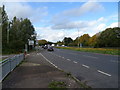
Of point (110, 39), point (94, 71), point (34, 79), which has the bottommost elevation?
point (94, 71)

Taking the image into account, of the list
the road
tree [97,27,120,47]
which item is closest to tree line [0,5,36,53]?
the road

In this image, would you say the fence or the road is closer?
the fence

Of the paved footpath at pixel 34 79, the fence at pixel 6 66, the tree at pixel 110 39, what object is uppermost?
the tree at pixel 110 39

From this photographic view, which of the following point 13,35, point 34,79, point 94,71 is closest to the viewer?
point 34,79

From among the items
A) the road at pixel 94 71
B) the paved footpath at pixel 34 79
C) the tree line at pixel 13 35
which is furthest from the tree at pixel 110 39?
the paved footpath at pixel 34 79

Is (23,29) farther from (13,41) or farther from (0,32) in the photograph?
(0,32)

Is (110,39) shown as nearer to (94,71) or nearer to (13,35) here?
(13,35)

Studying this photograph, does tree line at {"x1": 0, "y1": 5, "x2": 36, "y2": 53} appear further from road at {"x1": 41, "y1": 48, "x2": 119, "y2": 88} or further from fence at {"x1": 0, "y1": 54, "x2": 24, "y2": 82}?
fence at {"x1": 0, "y1": 54, "x2": 24, "y2": 82}

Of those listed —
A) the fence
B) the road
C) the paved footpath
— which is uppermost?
the fence

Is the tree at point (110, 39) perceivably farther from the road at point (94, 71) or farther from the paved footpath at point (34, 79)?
the paved footpath at point (34, 79)

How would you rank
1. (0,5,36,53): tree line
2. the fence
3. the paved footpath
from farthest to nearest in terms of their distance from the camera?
(0,5,36,53): tree line
the fence
the paved footpath

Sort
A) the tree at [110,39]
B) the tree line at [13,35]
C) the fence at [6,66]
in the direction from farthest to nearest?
the tree at [110,39] → the tree line at [13,35] → the fence at [6,66]

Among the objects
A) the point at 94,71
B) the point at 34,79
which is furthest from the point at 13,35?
the point at 34,79

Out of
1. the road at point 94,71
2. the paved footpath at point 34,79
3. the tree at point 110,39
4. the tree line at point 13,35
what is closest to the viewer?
the paved footpath at point 34,79
